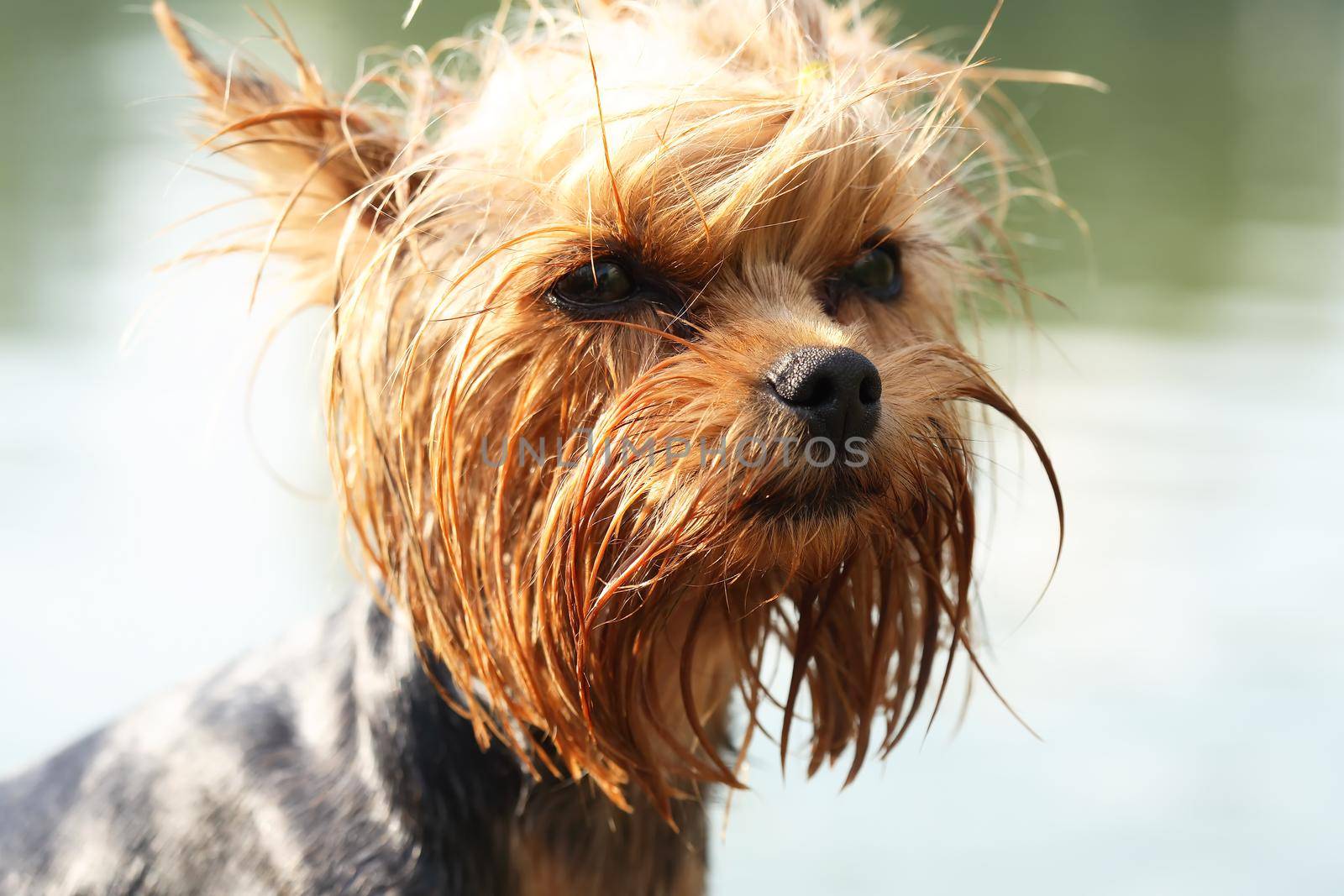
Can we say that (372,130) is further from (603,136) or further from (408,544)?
(408,544)

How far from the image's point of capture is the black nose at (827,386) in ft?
5.53

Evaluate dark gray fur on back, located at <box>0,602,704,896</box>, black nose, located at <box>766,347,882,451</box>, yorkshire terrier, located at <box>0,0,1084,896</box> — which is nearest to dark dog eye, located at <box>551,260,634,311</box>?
yorkshire terrier, located at <box>0,0,1084,896</box>

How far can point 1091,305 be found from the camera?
7988 millimetres

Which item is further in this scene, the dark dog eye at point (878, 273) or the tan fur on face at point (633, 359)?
the dark dog eye at point (878, 273)

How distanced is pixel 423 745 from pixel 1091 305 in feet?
21.8

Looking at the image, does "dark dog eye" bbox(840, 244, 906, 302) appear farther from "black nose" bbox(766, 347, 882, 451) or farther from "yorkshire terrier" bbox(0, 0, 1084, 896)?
"black nose" bbox(766, 347, 882, 451)

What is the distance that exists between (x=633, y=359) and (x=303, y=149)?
23.8 inches

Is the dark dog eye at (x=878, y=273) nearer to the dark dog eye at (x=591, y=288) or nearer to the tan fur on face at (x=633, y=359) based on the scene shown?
the tan fur on face at (x=633, y=359)

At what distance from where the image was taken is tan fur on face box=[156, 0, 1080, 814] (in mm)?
1788

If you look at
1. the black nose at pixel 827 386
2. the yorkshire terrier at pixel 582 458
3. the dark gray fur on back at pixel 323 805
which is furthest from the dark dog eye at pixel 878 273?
the dark gray fur on back at pixel 323 805

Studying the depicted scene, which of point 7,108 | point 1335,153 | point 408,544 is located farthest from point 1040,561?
point 7,108

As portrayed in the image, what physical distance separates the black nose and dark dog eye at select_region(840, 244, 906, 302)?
31 cm

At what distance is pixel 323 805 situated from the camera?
2.09 metres

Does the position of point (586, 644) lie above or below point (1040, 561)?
below
